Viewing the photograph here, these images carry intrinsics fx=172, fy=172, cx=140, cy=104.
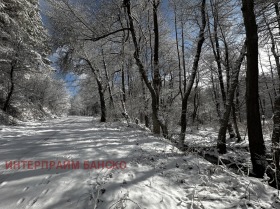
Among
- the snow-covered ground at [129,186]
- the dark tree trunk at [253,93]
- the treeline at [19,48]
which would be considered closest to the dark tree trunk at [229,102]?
the dark tree trunk at [253,93]

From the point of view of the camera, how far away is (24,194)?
2637mm

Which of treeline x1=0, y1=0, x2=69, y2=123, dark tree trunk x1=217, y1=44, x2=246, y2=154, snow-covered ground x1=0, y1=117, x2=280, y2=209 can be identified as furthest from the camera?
treeline x1=0, y1=0, x2=69, y2=123

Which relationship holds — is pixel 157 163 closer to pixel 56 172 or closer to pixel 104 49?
pixel 56 172

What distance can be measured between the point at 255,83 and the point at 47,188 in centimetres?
550

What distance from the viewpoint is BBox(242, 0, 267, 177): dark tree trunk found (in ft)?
15.5

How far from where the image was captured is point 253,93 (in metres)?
4.81

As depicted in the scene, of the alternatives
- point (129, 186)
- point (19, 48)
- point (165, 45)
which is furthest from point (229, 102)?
point (19, 48)

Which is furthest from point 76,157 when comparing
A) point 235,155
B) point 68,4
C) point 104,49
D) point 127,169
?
point 104,49

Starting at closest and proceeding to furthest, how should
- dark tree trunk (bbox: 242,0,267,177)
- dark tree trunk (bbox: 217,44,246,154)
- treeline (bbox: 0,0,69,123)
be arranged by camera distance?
dark tree trunk (bbox: 242,0,267,177) → dark tree trunk (bbox: 217,44,246,154) → treeline (bbox: 0,0,69,123)

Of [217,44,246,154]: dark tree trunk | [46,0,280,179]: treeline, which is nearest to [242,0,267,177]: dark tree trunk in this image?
[46,0,280,179]: treeline

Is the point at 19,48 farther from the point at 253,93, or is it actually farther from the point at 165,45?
the point at 253,93

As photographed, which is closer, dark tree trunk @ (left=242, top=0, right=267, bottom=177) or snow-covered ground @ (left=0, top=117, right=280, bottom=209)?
snow-covered ground @ (left=0, top=117, right=280, bottom=209)

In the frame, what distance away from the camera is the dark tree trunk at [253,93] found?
4719mm

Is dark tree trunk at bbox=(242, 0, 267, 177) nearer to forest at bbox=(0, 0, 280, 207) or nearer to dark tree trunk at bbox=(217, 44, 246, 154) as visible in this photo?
forest at bbox=(0, 0, 280, 207)
